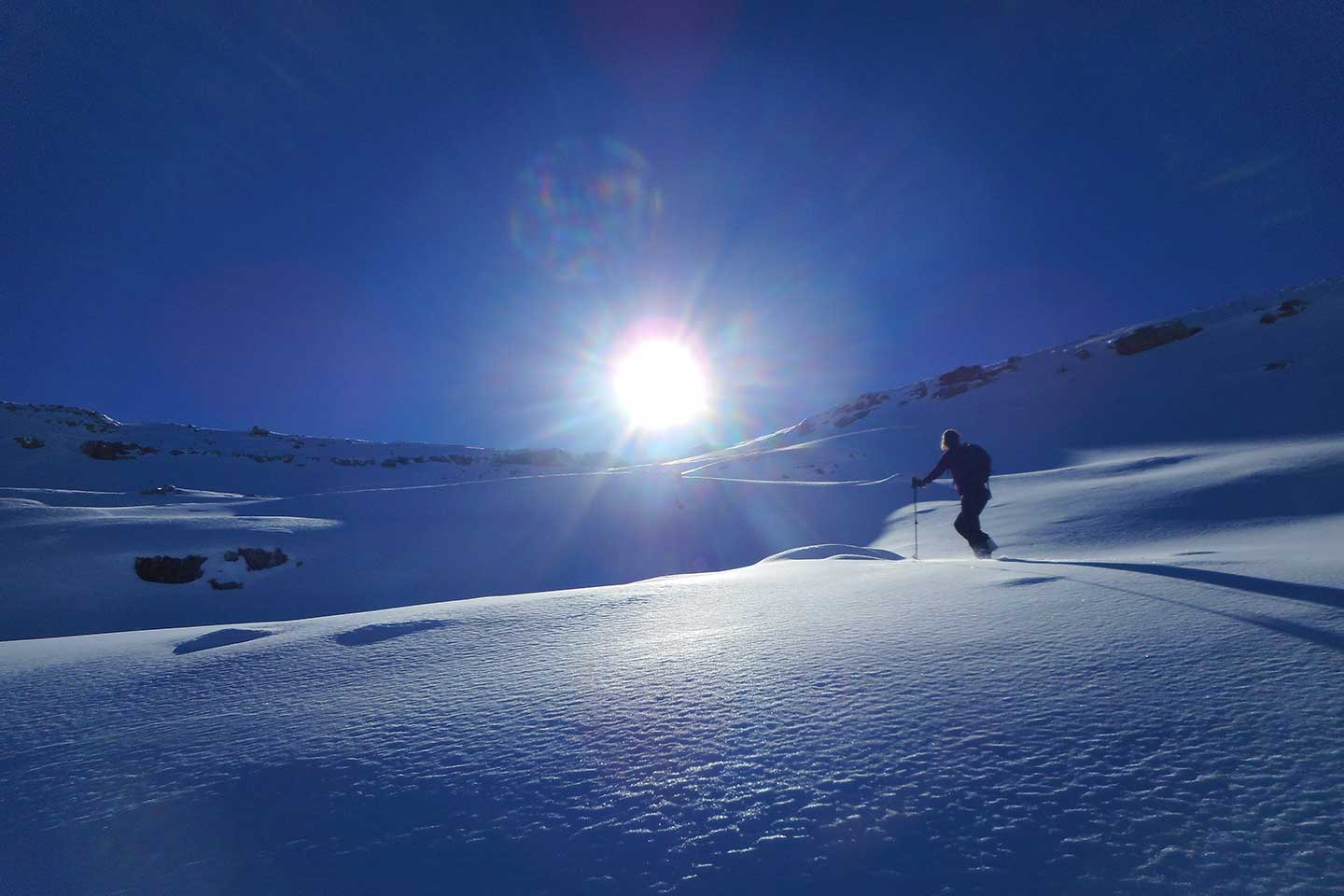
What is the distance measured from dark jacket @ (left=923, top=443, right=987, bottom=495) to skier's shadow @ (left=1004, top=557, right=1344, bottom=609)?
271 centimetres

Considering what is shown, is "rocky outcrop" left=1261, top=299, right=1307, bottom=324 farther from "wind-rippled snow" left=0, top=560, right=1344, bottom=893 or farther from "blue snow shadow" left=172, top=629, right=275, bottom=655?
"blue snow shadow" left=172, top=629, right=275, bottom=655

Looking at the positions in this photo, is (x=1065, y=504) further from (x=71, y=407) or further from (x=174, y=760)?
(x=71, y=407)

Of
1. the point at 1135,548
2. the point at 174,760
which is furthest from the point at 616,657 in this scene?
the point at 1135,548

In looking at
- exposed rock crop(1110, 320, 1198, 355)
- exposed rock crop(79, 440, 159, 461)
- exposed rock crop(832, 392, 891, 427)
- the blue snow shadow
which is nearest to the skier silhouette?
the blue snow shadow

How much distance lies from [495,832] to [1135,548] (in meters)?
7.77

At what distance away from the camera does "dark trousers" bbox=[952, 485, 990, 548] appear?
6617mm

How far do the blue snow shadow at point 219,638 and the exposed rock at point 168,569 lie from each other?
6.08 metres

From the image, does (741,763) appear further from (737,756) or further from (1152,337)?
(1152,337)

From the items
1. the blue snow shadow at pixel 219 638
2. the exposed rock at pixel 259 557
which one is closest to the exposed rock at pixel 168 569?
the exposed rock at pixel 259 557

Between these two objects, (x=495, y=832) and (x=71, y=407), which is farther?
(x=71, y=407)

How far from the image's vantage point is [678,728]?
1.82m

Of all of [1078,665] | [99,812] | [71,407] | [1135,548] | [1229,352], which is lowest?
[1135,548]

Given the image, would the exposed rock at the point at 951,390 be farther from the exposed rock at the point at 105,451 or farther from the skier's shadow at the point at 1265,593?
the exposed rock at the point at 105,451

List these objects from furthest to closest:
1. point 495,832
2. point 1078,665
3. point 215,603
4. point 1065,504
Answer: point 1065,504, point 215,603, point 1078,665, point 495,832
